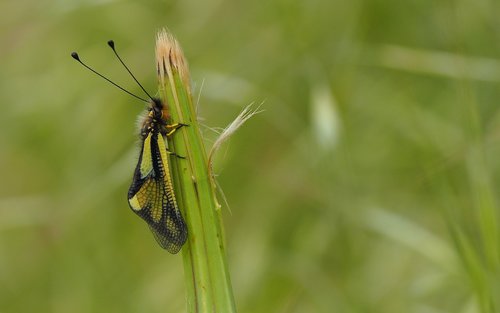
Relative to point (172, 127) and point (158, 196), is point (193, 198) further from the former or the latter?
point (158, 196)

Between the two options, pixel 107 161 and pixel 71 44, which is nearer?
pixel 107 161

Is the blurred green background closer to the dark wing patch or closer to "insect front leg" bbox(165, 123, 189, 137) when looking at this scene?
the dark wing patch

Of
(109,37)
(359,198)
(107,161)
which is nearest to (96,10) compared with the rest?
(109,37)

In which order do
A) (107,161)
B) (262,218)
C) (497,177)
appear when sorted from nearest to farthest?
(497,177) < (262,218) < (107,161)

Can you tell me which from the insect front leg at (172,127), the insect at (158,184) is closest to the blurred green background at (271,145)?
the insect at (158,184)

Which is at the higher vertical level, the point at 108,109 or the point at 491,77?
the point at 491,77

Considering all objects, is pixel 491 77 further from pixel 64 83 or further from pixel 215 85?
pixel 64 83

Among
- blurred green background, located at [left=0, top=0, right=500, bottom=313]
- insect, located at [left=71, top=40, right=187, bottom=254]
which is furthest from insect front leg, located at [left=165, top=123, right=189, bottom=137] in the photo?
blurred green background, located at [left=0, top=0, right=500, bottom=313]
